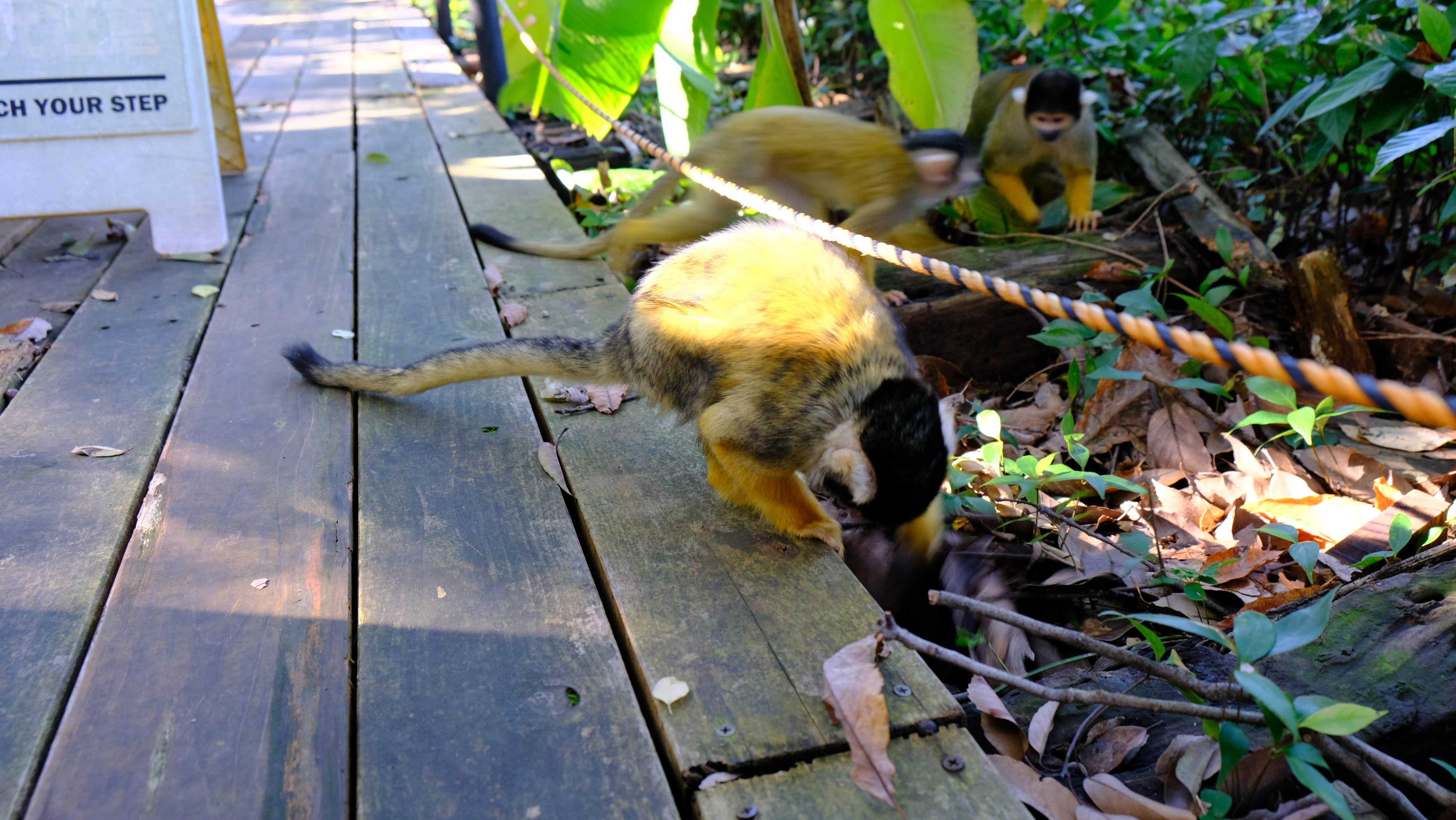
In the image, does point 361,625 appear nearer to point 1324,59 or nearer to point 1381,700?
point 1381,700

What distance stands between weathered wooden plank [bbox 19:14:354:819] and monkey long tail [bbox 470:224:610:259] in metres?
0.76

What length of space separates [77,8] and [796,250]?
282 cm

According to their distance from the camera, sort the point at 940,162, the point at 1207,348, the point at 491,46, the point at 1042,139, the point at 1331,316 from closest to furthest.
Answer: the point at 1207,348 → the point at 1331,316 → the point at 940,162 → the point at 1042,139 → the point at 491,46

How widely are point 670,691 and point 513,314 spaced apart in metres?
1.89

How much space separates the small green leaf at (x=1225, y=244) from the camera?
3580 millimetres

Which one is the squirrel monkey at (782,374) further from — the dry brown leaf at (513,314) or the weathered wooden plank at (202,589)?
the dry brown leaf at (513,314)

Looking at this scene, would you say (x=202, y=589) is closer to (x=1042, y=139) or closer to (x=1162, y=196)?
(x=1162, y=196)

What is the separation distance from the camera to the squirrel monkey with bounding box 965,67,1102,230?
4621 mm

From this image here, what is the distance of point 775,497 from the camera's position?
204cm

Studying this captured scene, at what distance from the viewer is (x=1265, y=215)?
4.34 m

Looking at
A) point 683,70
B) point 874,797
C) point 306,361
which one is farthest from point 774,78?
point 874,797

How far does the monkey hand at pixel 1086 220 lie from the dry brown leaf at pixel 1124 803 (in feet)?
11.8

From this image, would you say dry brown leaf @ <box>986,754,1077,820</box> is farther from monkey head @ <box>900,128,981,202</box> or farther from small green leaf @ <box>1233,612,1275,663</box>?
monkey head @ <box>900,128,981,202</box>

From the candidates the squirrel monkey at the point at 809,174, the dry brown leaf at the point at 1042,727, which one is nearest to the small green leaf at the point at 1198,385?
the squirrel monkey at the point at 809,174
